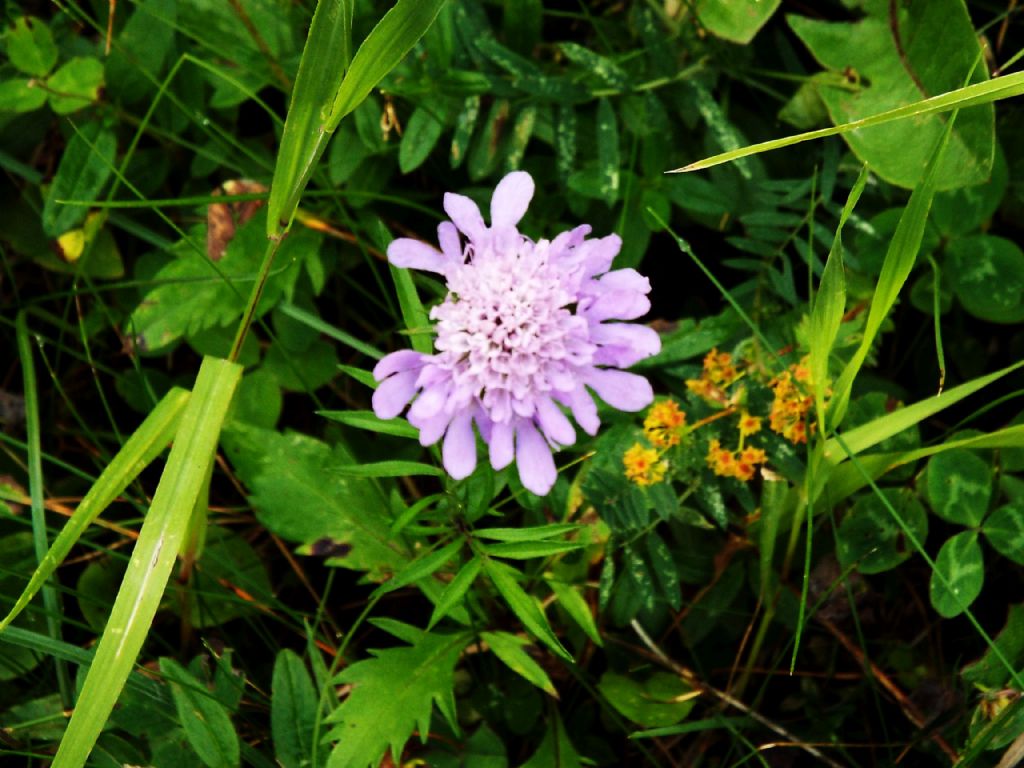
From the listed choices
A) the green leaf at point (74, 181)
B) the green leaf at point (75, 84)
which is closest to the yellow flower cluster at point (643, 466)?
the green leaf at point (74, 181)

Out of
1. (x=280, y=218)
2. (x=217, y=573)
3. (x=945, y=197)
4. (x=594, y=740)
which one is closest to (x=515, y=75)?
(x=280, y=218)

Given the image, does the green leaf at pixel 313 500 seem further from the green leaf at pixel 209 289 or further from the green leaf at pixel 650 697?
the green leaf at pixel 650 697

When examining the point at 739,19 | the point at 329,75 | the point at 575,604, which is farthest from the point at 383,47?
the point at 575,604

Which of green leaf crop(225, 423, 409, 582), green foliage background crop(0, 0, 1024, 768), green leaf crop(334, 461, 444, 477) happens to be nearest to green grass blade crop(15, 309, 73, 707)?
green foliage background crop(0, 0, 1024, 768)

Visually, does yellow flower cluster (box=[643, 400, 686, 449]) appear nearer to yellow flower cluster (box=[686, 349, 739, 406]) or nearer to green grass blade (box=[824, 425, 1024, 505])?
yellow flower cluster (box=[686, 349, 739, 406])

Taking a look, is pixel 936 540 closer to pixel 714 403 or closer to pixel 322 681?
pixel 714 403

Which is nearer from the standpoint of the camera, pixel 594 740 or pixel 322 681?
pixel 322 681
